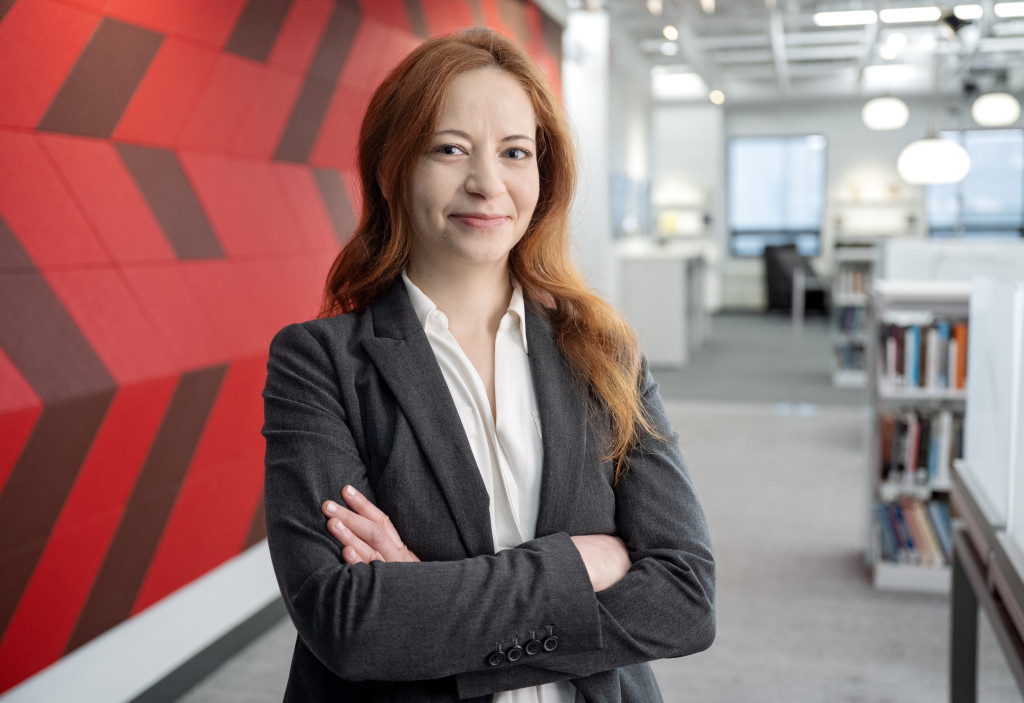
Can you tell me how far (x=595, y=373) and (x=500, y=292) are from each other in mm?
200

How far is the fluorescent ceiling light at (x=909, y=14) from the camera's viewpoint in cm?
982

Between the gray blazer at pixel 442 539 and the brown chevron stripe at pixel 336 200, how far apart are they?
250 centimetres

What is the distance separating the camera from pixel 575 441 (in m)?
1.30

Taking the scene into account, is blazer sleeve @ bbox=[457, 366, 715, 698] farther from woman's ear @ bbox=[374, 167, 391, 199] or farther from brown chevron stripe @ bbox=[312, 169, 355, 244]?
brown chevron stripe @ bbox=[312, 169, 355, 244]

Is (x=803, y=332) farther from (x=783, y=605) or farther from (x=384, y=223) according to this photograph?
(x=384, y=223)

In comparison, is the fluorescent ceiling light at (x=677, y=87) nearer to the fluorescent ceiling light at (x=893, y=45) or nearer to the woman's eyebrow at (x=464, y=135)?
the fluorescent ceiling light at (x=893, y=45)

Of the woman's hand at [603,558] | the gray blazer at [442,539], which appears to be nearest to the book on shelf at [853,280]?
the gray blazer at [442,539]

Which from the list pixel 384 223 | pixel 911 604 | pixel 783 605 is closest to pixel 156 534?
pixel 384 223

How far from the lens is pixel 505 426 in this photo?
130cm

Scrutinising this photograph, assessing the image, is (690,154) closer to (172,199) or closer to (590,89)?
(590,89)

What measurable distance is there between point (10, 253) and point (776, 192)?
50.6 feet

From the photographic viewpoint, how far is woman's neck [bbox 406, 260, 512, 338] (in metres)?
1.37

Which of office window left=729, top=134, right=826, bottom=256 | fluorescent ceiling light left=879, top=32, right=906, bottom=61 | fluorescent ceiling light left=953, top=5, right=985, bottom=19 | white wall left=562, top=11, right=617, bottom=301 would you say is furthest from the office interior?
office window left=729, top=134, right=826, bottom=256

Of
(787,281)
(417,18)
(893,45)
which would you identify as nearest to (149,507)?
(417,18)
